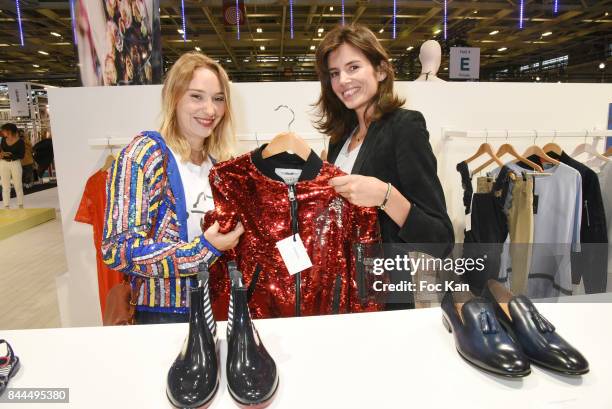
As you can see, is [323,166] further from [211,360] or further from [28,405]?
[28,405]

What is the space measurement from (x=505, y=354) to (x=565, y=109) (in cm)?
259

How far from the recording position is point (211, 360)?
78 centimetres

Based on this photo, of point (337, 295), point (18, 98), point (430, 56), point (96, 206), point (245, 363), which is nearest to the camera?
point (245, 363)

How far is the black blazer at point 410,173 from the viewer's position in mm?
1199

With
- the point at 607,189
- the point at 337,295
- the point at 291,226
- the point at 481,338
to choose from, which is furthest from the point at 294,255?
the point at 607,189

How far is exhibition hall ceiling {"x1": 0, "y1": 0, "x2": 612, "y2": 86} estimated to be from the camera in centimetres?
593

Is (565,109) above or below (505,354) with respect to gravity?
above

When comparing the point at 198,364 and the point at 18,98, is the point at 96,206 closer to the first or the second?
the point at 198,364

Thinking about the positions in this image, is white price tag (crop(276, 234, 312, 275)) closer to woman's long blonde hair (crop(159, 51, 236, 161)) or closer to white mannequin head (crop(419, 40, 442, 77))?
woman's long blonde hair (crop(159, 51, 236, 161))

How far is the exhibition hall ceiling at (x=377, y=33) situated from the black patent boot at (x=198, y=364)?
4.02m

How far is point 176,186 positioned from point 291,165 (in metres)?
0.42

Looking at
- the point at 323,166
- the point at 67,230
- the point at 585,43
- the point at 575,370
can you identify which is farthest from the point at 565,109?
the point at 585,43

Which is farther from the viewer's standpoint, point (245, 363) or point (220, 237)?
point (220, 237)

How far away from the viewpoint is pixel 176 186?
51.8 inches
